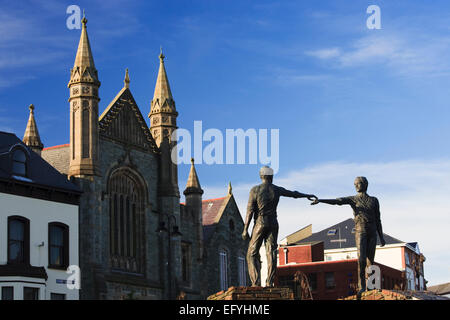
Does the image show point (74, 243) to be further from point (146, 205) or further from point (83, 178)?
point (146, 205)

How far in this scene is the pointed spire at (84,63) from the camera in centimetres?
4700

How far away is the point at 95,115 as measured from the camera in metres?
47.2

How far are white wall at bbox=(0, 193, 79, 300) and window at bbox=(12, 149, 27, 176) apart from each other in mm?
1437

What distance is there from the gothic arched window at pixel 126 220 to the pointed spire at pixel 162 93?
214 inches

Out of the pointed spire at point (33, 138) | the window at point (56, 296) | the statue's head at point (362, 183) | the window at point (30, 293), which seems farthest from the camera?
the pointed spire at point (33, 138)

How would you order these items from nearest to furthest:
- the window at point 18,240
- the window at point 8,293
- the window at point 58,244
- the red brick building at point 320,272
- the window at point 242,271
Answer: the window at point 8,293
the window at point 18,240
the window at point 58,244
the window at point 242,271
the red brick building at point 320,272

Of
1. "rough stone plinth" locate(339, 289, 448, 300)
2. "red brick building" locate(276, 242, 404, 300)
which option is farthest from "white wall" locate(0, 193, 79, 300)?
"red brick building" locate(276, 242, 404, 300)

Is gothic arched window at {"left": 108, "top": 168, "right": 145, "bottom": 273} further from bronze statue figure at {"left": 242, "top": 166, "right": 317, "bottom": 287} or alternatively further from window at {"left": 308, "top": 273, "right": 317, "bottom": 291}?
bronze statue figure at {"left": 242, "top": 166, "right": 317, "bottom": 287}

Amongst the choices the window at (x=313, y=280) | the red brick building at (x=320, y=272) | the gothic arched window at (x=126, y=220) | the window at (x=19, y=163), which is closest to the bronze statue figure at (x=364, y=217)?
the window at (x=19, y=163)

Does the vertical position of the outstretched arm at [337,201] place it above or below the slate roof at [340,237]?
below

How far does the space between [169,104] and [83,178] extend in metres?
10.5

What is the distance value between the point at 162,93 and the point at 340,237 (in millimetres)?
38077

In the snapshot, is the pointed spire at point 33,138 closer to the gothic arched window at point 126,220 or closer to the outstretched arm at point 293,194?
the gothic arched window at point 126,220
